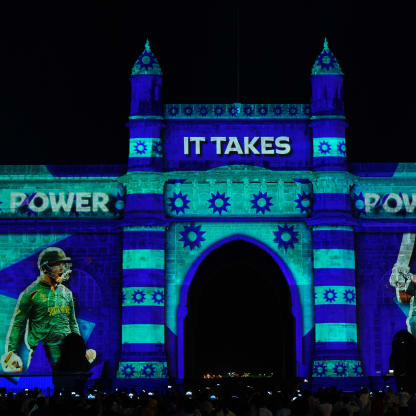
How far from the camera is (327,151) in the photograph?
52.6m

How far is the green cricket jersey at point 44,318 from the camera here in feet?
169

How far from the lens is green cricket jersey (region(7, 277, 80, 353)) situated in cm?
5153

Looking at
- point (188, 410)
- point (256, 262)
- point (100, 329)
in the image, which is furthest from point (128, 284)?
point (188, 410)

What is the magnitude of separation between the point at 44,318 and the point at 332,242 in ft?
47.0

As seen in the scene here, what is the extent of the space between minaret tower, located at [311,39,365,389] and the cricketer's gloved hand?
46.0 ft

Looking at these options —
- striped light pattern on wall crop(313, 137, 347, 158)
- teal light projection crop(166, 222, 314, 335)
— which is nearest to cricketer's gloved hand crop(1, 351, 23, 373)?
teal light projection crop(166, 222, 314, 335)

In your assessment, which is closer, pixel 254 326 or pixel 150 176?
pixel 150 176

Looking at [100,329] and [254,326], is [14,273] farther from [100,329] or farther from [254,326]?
[254,326]

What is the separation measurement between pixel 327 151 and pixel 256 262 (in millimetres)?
7157

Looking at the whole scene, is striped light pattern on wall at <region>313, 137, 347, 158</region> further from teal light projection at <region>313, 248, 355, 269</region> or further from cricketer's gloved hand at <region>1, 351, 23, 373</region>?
cricketer's gloved hand at <region>1, 351, 23, 373</region>

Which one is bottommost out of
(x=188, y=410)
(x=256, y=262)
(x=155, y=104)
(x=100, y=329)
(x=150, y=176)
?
(x=188, y=410)

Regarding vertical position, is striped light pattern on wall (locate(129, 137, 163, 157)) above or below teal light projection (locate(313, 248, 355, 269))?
above

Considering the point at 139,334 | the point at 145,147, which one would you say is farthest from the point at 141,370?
the point at 145,147

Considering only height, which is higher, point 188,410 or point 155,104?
point 155,104
